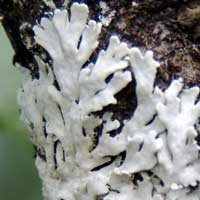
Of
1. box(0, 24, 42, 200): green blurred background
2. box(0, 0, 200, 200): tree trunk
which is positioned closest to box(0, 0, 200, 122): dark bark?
box(0, 0, 200, 200): tree trunk

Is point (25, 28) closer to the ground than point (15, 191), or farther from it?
farther from it

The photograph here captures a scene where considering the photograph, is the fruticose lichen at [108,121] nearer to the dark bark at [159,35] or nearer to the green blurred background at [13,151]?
the dark bark at [159,35]

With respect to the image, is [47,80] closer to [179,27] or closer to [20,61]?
[20,61]

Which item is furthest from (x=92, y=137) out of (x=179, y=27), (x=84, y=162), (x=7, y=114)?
(x=7, y=114)

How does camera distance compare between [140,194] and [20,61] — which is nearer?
[140,194]

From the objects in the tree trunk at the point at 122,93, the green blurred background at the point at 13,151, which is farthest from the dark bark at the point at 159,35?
the green blurred background at the point at 13,151
